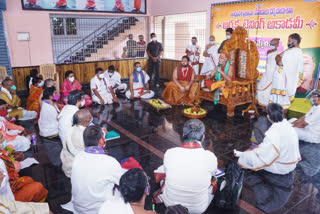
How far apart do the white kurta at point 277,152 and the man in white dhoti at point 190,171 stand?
140cm

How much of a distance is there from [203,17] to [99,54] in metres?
4.96

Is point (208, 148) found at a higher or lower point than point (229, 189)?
lower

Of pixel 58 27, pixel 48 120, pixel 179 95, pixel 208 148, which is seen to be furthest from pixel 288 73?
pixel 58 27

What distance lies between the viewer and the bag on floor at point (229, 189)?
3.00 meters

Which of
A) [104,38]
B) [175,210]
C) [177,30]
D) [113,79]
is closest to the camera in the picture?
[175,210]

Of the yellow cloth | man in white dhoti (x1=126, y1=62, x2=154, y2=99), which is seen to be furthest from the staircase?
the yellow cloth

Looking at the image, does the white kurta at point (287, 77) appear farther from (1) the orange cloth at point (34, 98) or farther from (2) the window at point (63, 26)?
(2) the window at point (63, 26)

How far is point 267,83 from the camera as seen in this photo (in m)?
7.19

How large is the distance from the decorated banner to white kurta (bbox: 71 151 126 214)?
256 inches

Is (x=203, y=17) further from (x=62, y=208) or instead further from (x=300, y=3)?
(x=62, y=208)

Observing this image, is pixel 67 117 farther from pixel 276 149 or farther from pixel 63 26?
pixel 63 26

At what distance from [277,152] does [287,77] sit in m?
3.42

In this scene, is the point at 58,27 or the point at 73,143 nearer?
the point at 73,143

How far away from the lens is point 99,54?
12062 mm
